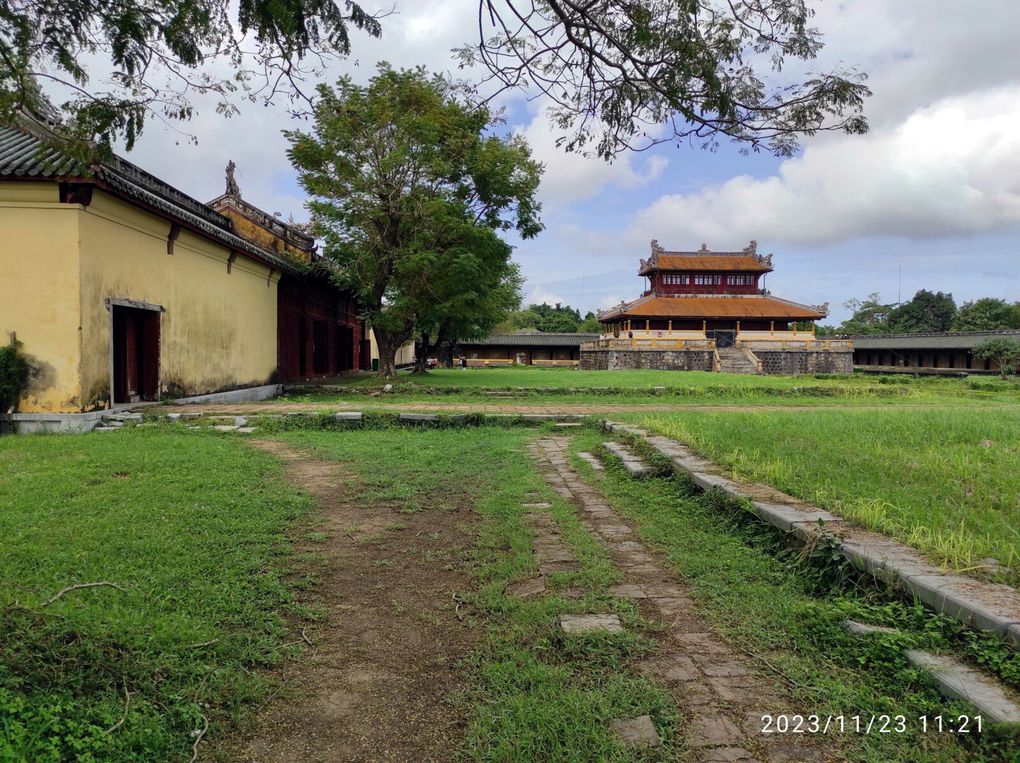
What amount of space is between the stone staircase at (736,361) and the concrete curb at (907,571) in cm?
3358

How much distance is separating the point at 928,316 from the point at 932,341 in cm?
2434

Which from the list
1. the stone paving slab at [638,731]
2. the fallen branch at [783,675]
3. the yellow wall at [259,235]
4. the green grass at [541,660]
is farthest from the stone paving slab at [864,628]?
the yellow wall at [259,235]

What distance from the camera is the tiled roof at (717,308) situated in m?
41.1

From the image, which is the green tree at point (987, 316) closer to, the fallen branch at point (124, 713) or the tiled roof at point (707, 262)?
the tiled roof at point (707, 262)

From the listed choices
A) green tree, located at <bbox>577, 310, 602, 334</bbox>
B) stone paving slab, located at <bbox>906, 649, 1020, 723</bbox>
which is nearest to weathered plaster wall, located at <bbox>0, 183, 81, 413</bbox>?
stone paving slab, located at <bbox>906, 649, 1020, 723</bbox>

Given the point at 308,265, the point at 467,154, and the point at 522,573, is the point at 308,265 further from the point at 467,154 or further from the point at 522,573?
the point at 522,573

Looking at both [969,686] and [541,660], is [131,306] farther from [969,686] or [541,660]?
[969,686]

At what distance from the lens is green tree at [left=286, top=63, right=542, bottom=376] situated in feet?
53.0

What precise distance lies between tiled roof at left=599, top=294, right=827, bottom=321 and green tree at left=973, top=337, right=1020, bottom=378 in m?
9.95

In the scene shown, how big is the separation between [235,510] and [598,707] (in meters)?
3.71

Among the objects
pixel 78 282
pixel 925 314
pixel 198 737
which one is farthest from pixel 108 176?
pixel 925 314

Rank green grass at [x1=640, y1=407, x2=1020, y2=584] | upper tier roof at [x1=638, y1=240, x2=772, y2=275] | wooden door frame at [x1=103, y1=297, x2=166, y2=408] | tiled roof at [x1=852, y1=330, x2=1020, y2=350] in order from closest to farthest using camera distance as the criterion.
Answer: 1. green grass at [x1=640, y1=407, x2=1020, y2=584]
2. wooden door frame at [x1=103, y1=297, x2=166, y2=408]
3. tiled roof at [x1=852, y1=330, x2=1020, y2=350]
4. upper tier roof at [x1=638, y1=240, x2=772, y2=275]

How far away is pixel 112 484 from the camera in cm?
570

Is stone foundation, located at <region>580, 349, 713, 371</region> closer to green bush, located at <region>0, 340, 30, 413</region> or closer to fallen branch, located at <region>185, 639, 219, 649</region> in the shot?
green bush, located at <region>0, 340, 30, 413</region>
